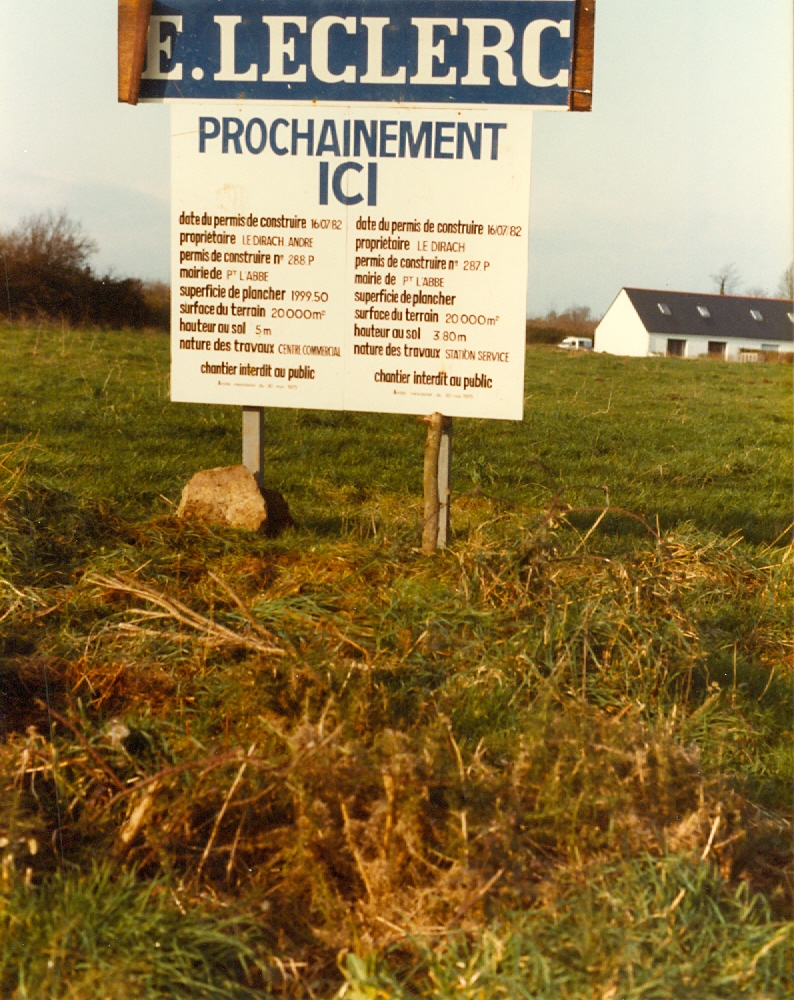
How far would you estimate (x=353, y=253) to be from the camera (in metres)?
5.89

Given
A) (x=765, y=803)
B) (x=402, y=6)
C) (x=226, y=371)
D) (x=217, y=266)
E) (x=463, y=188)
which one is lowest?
(x=765, y=803)

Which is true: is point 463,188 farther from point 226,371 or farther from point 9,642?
point 9,642

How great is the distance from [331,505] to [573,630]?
3.43 metres

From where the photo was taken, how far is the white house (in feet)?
171

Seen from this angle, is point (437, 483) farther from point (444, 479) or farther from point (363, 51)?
point (363, 51)

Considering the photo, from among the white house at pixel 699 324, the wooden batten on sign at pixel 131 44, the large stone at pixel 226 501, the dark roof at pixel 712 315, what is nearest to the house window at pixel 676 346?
the white house at pixel 699 324

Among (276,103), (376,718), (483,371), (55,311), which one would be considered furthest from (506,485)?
(55,311)

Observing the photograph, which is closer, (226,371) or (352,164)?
(352,164)

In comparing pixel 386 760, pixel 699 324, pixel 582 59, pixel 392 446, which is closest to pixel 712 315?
pixel 699 324

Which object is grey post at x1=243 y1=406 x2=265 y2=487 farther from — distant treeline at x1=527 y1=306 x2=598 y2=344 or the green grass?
distant treeline at x1=527 y1=306 x2=598 y2=344

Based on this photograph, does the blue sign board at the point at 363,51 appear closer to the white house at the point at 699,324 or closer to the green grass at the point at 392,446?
the green grass at the point at 392,446

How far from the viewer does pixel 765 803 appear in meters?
3.47

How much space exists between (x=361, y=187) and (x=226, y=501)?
6.69 feet

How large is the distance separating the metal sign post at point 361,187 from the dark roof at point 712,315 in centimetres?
4860
